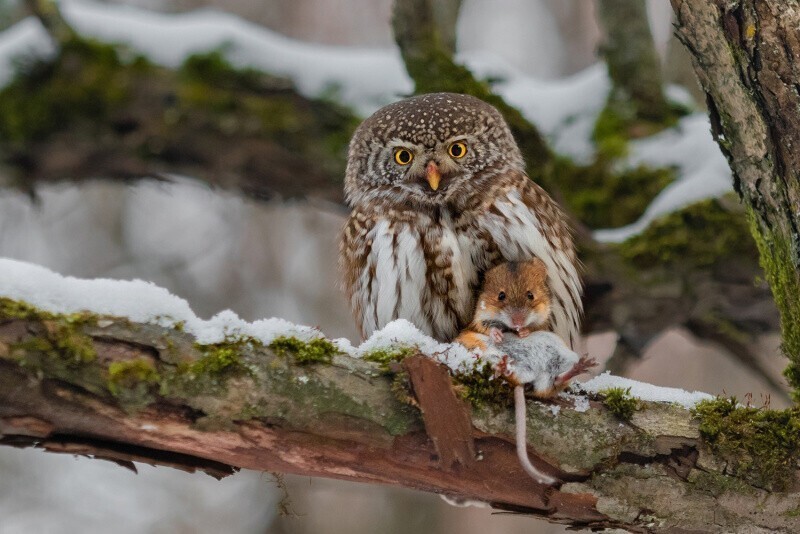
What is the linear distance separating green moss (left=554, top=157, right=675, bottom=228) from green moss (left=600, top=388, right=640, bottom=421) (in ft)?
8.10

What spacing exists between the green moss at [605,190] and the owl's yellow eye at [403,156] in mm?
1506

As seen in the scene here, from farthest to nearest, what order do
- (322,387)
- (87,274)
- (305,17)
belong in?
(305,17) → (87,274) → (322,387)

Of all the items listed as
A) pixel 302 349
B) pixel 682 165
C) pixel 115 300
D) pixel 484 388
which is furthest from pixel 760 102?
pixel 682 165

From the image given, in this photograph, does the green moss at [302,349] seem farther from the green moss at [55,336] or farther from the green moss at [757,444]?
the green moss at [757,444]

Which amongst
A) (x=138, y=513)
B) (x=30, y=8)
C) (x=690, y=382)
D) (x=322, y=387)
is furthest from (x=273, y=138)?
(x=690, y=382)

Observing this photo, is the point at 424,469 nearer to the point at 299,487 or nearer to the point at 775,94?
the point at 775,94

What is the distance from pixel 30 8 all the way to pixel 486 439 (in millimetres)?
3919

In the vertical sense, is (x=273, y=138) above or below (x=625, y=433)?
above

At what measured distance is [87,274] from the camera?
836 centimetres

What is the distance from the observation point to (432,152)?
371 centimetres

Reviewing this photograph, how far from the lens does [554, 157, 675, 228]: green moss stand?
5.03 metres

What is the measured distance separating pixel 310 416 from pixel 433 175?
57.3 inches

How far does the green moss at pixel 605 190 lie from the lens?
503 centimetres

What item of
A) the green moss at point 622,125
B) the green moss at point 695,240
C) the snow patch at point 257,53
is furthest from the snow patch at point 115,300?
the green moss at point 622,125
